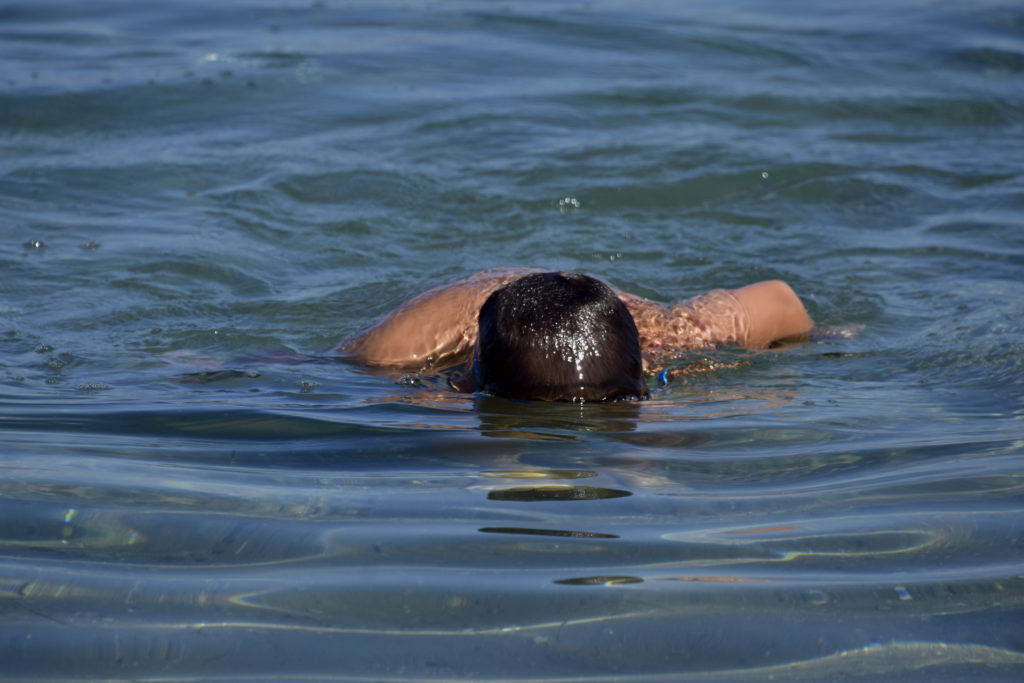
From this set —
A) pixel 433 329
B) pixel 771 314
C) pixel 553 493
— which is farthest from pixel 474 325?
pixel 553 493

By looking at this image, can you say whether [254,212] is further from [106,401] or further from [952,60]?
[952,60]

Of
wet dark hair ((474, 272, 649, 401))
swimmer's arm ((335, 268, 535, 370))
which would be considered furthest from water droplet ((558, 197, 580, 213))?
wet dark hair ((474, 272, 649, 401))

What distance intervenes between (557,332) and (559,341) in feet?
0.11

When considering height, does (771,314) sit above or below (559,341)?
below

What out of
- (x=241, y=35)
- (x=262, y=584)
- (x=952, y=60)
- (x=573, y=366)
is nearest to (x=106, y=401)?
(x=573, y=366)

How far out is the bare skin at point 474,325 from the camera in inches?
183

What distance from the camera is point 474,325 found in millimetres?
4609

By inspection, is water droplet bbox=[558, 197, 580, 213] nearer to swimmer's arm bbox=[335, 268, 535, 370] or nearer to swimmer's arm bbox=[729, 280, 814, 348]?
swimmer's arm bbox=[729, 280, 814, 348]

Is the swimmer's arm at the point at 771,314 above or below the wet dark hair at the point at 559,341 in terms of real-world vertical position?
below

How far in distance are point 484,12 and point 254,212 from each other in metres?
5.66

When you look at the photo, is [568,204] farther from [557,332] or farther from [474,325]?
[557,332]

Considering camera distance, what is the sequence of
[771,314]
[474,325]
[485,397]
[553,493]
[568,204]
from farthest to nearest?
[568,204] < [771,314] < [474,325] < [485,397] < [553,493]

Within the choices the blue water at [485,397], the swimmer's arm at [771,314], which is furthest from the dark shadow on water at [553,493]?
the swimmer's arm at [771,314]

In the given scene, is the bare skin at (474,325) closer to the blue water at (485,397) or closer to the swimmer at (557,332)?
the swimmer at (557,332)
